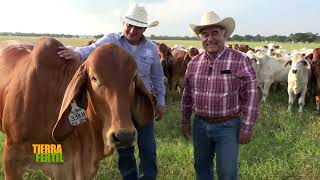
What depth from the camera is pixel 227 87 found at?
4.17 metres

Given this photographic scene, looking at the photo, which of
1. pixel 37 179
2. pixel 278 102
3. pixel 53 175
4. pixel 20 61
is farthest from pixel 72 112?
pixel 278 102

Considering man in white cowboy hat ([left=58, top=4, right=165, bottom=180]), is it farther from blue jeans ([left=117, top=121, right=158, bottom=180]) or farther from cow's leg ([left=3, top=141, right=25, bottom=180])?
cow's leg ([left=3, top=141, right=25, bottom=180])

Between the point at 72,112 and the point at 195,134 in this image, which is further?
the point at 195,134

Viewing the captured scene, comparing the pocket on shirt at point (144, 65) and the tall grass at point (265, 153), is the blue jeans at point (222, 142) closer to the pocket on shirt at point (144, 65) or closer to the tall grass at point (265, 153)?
the pocket on shirt at point (144, 65)

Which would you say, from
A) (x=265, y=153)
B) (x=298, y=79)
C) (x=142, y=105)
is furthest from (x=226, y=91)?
(x=298, y=79)

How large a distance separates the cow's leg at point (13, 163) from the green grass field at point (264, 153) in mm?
1505

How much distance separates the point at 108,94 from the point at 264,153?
4.44 metres

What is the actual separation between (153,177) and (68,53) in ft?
5.77

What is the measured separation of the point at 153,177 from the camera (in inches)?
195

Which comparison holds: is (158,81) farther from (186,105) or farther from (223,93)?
(223,93)

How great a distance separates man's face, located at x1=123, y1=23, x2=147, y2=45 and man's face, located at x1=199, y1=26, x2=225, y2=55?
2.14ft

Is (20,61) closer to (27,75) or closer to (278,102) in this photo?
(27,75)

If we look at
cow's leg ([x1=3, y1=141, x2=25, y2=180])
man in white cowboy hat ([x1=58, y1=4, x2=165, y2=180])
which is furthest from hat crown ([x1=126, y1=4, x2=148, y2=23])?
cow's leg ([x1=3, y1=141, x2=25, y2=180])

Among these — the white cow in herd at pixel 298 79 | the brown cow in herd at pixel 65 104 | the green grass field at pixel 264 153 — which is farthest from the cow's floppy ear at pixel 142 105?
the white cow in herd at pixel 298 79
